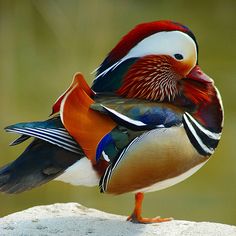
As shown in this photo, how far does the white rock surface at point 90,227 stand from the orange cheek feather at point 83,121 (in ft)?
0.62

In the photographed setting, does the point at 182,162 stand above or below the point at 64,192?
above

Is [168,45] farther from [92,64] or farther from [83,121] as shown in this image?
[92,64]

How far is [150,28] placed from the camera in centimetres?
151

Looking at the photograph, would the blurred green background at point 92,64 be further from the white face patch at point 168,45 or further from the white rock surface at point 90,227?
the white face patch at point 168,45

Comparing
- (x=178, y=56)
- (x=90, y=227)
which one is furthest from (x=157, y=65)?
(x=90, y=227)

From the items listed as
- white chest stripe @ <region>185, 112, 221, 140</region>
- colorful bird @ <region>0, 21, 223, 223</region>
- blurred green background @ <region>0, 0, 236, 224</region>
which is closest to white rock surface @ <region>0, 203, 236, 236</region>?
colorful bird @ <region>0, 21, 223, 223</region>

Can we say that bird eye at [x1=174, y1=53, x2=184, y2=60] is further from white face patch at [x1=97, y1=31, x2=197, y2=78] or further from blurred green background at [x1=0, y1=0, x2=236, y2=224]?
blurred green background at [x1=0, y1=0, x2=236, y2=224]

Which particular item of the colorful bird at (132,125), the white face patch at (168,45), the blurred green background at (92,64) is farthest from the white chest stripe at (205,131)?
the blurred green background at (92,64)

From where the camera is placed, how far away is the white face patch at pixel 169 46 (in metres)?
1.50

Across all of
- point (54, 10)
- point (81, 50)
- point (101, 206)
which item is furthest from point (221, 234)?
point (54, 10)

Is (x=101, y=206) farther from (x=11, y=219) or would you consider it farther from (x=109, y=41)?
(x=109, y=41)

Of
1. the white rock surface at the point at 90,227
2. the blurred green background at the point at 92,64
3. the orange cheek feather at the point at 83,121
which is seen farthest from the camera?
the blurred green background at the point at 92,64

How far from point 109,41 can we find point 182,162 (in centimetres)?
327

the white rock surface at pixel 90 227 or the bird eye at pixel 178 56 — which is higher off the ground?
the bird eye at pixel 178 56
